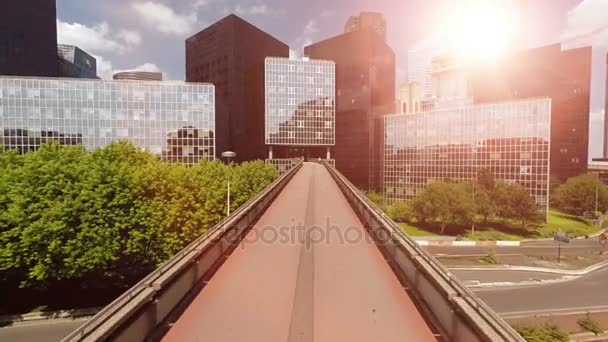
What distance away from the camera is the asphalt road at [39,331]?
21.2m

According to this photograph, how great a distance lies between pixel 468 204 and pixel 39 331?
72.5 m

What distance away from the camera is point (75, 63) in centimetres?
15388

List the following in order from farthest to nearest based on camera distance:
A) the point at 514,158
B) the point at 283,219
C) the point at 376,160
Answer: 1. the point at 376,160
2. the point at 514,158
3. the point at 283,219

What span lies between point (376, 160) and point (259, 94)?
64.8m

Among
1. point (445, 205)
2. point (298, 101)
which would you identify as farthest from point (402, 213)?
point (298, 101)

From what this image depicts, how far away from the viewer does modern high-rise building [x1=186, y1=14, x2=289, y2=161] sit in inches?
4938

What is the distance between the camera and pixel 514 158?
8144 centimetres

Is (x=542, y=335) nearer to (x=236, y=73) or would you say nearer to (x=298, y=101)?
(x=298, y=101)

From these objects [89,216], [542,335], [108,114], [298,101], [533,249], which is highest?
[298,101]

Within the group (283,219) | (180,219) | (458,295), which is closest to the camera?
(458,295)

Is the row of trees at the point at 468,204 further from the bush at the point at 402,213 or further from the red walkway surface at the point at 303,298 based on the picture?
the red walkway surface at the point at 303,298

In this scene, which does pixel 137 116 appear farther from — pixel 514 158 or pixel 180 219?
pixel 514 158

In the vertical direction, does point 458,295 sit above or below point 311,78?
below

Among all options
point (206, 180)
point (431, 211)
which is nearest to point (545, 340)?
point (206, 180)
